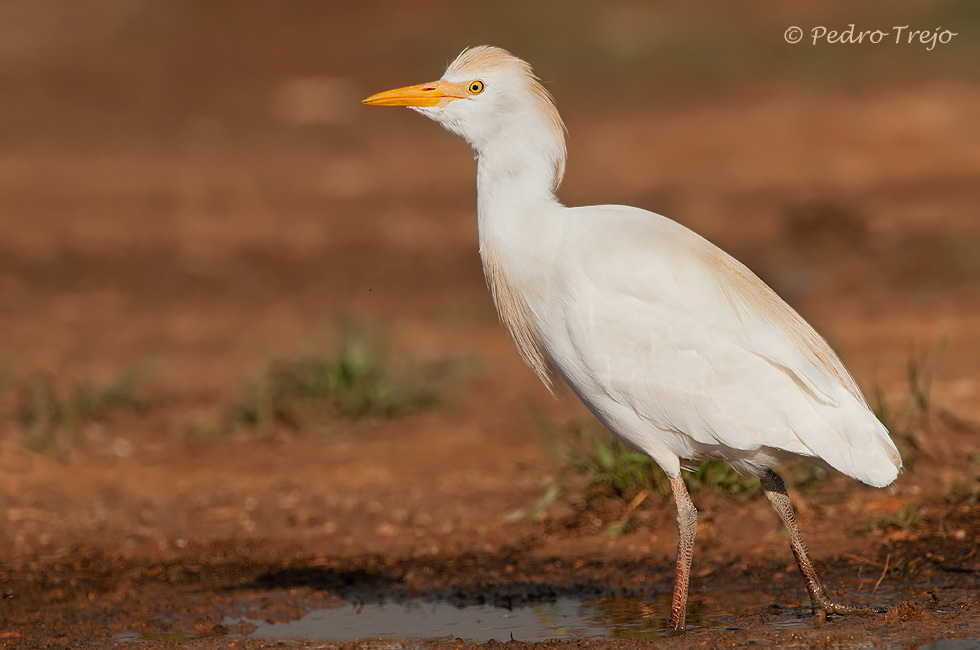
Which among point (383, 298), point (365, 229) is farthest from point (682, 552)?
point (365, 229)

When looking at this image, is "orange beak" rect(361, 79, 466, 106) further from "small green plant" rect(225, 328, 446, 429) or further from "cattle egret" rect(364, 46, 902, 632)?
"small green plant" rect(225, 328, 446, 429)

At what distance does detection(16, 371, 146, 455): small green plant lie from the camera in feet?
30.0

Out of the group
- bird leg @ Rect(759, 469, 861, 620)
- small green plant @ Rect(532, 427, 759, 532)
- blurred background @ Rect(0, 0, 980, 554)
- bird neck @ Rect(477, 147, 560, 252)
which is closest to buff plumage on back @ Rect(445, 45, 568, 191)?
bird neck @ Rect(477, 147, 560, 252)

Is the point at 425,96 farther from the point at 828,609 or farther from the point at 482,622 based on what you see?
the point at 828,609

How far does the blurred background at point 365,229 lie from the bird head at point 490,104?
2.46 meters

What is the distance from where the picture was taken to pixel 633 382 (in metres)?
5.25

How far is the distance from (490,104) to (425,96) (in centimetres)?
29

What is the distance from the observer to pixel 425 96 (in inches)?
221

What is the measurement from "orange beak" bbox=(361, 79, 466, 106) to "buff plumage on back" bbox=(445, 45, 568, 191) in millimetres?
85

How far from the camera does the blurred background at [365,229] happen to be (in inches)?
329

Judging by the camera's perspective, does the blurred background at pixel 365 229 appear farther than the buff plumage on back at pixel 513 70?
Yes

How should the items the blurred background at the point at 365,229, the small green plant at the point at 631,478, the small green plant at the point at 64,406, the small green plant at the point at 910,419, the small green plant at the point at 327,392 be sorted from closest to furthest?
the small green plant at the point at 631,478 → the small green plant at the point at 910,419 → the blurred background at the point at 365,229 → the small green plant at the point at 64,406 → the small green plant at the point at 327,392

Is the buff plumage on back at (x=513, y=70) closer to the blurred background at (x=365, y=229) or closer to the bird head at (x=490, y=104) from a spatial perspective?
the bird head at (x=490, y=104)

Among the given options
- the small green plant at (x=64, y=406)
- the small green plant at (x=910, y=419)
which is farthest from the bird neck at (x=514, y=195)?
the small green plant at (x=64, y=406)
